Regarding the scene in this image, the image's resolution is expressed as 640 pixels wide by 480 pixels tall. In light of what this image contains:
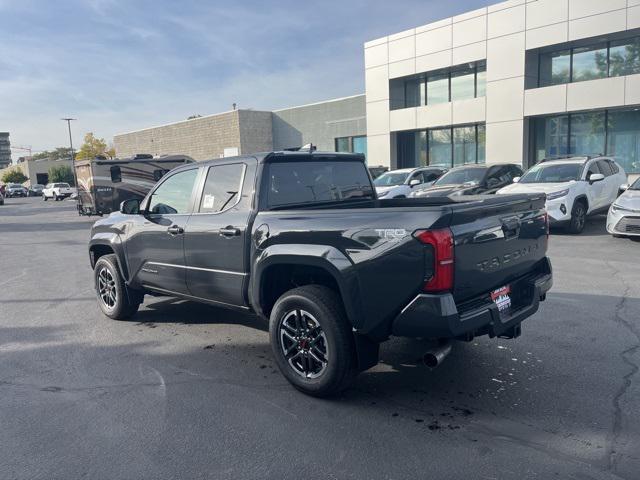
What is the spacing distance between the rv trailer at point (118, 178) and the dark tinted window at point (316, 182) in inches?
→ 630

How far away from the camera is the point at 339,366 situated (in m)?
3.94

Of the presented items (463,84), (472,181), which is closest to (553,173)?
(472,181)

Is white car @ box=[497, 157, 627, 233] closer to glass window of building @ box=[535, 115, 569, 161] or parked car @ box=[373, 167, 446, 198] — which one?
parked car @ box=[373, 167, 446, 198]

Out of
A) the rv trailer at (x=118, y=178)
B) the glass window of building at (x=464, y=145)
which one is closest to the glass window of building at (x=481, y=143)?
the glass window of building at (x=464, y=145)

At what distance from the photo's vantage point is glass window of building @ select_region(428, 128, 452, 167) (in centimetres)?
2745

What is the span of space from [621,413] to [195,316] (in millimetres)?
4674

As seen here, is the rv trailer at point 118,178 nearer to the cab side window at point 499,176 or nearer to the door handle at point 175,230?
the cab side window at point 499,176

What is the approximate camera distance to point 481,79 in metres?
25.6

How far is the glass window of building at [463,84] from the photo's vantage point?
26031mm

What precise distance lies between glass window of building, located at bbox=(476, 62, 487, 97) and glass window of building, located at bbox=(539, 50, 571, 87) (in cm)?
264

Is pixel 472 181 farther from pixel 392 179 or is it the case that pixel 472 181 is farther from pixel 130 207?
pixel 130 207

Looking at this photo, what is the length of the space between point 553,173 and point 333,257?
10.5 m

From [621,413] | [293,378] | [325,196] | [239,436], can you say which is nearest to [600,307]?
[621,413]

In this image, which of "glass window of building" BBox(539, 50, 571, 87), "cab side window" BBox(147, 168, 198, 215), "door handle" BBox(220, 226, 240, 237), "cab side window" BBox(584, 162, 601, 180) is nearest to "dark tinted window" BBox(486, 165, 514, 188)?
"cab side window" BBox(584, 162, 601, 180)
